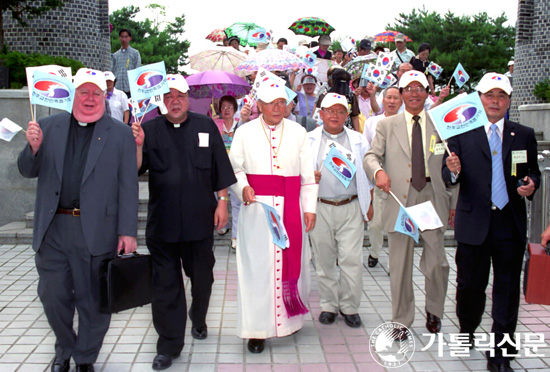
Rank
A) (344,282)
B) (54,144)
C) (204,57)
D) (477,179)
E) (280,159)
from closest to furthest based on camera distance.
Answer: (54,144) → (477,179) → (280,159) → (344,282) → (204,57)

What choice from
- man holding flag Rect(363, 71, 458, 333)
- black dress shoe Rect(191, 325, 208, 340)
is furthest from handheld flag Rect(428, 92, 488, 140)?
black dress shoe Rect(191, 325, 208, 340)

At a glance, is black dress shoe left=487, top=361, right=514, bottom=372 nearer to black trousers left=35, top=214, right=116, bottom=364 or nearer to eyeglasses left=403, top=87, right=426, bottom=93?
eyeglasses left=403, top=87, right=426, bottom=93

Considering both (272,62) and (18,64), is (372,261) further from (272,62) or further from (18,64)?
(18,64)

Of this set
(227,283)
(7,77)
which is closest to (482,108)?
(227,283)

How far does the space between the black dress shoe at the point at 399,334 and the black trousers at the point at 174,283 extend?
161 centimetres

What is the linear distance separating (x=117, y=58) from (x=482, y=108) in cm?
1042

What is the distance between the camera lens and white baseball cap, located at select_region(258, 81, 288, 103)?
4.91 meters

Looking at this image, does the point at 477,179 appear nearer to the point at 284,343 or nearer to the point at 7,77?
the point at 284,343

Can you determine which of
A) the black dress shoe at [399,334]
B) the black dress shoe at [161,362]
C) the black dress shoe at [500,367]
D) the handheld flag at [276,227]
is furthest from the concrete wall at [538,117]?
the black dress shoe at [161,362]

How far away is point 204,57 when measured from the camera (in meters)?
11.1

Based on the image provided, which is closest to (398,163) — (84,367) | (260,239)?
(260,239)

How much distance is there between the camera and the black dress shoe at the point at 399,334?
514cm

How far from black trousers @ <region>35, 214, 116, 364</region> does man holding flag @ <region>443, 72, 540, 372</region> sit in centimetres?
269

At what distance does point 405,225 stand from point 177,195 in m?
1.83
